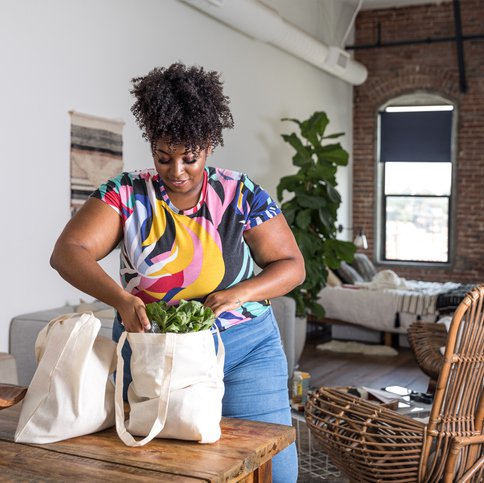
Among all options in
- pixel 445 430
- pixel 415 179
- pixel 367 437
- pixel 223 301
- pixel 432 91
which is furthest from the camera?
pixel 415 179

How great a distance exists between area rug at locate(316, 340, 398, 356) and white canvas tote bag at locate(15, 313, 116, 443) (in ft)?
18.7

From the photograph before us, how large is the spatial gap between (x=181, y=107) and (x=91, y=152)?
3.34 metres

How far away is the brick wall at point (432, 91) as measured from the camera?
9.17m

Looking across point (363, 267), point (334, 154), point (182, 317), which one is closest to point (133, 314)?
point (182, 317)

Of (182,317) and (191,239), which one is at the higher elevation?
(191,239)

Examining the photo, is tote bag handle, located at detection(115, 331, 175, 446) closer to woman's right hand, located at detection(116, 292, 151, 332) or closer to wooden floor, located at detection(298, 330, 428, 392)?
woman's right hand, located at detection(116, 292, 151, 332)

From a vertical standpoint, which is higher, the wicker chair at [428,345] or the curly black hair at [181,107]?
the curly black hair at [181,107]

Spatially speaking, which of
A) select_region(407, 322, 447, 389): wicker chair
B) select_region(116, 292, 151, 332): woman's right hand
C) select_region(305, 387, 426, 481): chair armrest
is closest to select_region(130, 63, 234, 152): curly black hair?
select_region(116, 292, 151, 332): woman's right hand

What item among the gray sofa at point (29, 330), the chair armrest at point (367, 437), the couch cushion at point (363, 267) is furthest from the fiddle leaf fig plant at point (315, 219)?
the chair armrest at point (367, 437)

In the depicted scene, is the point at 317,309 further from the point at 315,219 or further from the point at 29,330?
the point at 29,330

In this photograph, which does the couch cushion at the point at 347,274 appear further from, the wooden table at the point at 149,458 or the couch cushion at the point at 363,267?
the wooden table at the point at 149,458

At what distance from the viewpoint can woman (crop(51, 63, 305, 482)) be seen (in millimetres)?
1773

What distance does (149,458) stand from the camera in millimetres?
1509

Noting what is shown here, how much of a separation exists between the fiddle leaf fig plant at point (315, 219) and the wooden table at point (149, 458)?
4926mm
